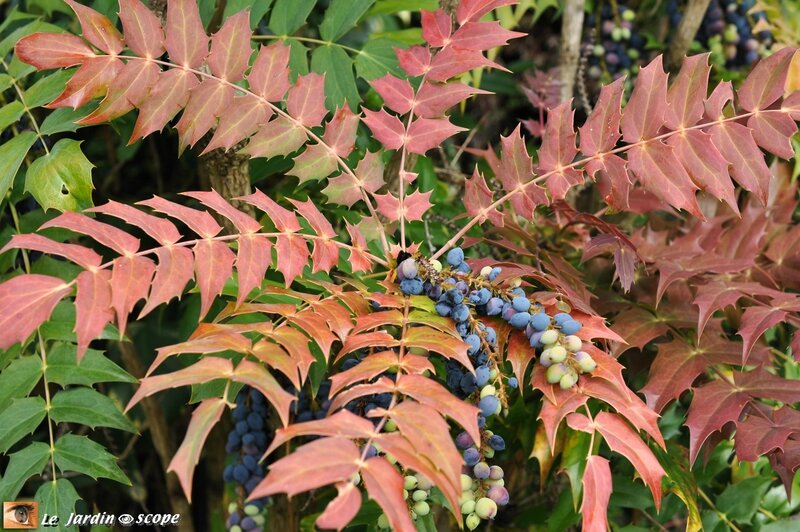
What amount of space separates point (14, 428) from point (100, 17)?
0.54 metres

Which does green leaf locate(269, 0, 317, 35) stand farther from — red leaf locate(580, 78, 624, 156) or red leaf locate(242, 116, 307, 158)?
red leaf locate(580, 78, 624, 156)

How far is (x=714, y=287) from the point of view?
3.57 ft

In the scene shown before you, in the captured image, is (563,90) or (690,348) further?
(563,90)

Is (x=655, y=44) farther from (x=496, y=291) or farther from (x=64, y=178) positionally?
(x=64, y=178)

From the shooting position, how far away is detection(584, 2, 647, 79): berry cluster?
1691mm

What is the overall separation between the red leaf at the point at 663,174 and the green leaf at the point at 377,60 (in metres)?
0.45

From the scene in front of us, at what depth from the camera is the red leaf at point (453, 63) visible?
1069 mm

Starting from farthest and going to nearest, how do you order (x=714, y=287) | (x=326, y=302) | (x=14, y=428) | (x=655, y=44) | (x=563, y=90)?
(x=655, y=44)
(x=563, y=90)
(x=714, y=287)
(x=14, y=428)
(x=326, y=302)

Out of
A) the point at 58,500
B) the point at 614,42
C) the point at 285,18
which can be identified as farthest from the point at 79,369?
the point at 614,42

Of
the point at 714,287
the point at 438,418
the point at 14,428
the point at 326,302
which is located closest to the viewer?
the point at 438,418

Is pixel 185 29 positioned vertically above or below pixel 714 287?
above

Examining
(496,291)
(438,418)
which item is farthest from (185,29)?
(438,418)

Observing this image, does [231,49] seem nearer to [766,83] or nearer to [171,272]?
[171,272]

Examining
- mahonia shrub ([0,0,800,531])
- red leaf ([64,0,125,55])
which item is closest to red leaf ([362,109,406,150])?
mahonia shrub ([0,0,800,531])
